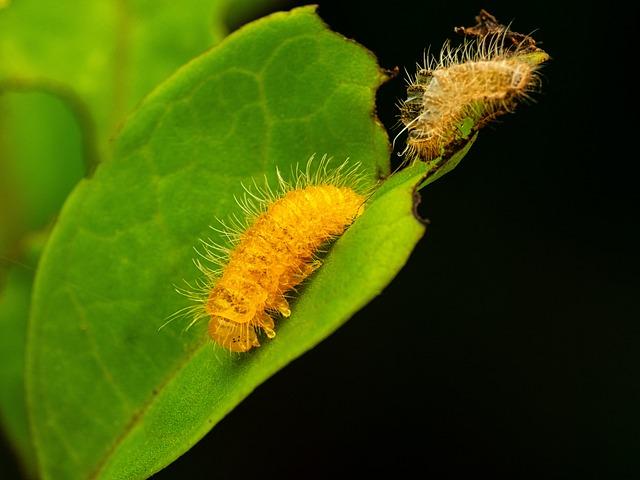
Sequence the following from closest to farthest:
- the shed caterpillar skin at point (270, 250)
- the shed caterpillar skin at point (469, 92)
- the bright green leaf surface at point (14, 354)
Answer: the shed caterpillar skin at point (469, 92)
the shed caterpillar skin at point (270, 250)
the bright green leaf surface at point (14, 354)

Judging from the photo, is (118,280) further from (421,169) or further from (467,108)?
(467,108)

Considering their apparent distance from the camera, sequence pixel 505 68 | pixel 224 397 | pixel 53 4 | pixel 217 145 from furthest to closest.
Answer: pixel 53 4, pixel 217 145, pixel 505 68, pixel 224 397

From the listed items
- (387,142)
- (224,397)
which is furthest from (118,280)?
(387,142)

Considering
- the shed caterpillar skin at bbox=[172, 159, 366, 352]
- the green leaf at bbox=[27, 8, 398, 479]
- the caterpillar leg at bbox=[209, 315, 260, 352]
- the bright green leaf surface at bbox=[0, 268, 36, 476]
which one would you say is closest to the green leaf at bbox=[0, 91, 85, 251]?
the bright green leaf surface at bbox=[0, 268, 36, 476]

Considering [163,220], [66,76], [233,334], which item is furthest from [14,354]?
[66,76]

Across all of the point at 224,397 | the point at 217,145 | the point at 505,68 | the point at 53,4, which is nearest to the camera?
the point at 224,397

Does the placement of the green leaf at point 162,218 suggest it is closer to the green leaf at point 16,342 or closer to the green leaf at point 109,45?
the green leaf at point 16,342

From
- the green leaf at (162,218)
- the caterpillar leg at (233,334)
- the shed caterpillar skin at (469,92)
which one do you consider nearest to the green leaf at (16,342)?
the green leaf at (162,218)

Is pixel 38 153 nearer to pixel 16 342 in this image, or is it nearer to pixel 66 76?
pixel 66 76
